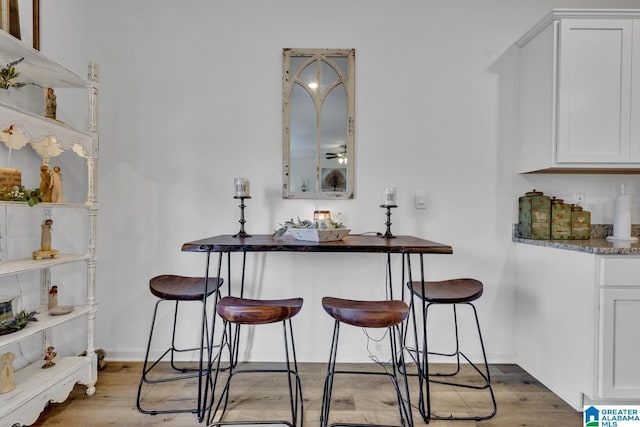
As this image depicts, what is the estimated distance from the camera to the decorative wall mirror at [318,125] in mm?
2297

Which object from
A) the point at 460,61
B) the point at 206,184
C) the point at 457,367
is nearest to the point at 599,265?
the point at 457,367

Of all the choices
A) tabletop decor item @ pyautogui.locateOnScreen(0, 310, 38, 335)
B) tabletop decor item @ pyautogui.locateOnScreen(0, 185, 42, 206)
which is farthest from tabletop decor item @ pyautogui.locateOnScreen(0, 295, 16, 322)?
tabletop decor item @ pyautogui.locateOnScreen(0, 185, 42, 206)

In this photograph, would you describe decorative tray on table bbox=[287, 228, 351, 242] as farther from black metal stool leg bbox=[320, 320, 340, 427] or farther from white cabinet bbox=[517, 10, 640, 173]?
white cabinet bbox=[517, 10, 640, 173]

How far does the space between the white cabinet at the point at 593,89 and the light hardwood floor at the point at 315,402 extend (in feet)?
4.62

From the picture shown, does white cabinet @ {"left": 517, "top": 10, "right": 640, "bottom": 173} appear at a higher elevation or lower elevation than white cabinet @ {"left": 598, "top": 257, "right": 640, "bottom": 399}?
higher

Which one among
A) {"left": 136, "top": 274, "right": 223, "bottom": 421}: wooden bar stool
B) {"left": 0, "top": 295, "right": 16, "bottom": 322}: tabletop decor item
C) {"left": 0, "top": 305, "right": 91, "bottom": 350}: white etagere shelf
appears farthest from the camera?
{"left": 136, "top": 274, "right": 223, "bottom": 421}: wooden bar stool

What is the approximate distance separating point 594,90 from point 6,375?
140 inches

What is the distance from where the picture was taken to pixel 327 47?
7.57 ft

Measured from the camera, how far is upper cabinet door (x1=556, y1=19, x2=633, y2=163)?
1.93m

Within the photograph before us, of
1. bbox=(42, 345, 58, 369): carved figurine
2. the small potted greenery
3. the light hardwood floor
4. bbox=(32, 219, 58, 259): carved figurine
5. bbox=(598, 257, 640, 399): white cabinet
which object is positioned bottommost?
the light hardwood floor

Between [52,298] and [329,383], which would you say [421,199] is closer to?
[329,383]

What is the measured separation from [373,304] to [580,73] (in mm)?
1874

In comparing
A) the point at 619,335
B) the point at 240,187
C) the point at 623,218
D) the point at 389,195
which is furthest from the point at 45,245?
the point at 623,218

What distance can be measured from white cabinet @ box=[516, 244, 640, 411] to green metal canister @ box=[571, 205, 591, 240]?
0.36 m
